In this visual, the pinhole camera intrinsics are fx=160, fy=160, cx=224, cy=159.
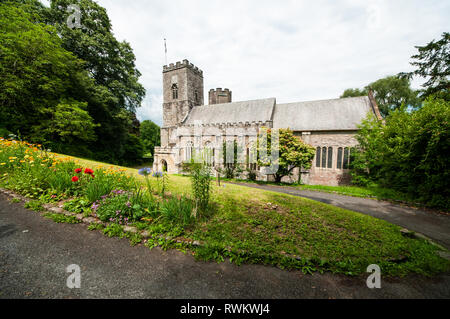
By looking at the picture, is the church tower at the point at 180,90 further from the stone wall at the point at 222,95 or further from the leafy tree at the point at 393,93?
the leafy tree at the point at 393,93

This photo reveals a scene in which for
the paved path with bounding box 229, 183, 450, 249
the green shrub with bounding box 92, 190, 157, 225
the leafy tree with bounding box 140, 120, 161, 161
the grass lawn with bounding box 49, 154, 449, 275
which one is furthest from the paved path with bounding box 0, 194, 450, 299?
the leafy tree with bounding box 140, 120, 161, 161

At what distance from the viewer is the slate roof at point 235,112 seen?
69.2 ft

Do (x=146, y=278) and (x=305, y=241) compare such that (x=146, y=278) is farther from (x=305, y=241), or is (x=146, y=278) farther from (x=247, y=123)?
(x=247, y=123)

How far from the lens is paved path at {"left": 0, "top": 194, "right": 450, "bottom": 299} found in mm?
2357

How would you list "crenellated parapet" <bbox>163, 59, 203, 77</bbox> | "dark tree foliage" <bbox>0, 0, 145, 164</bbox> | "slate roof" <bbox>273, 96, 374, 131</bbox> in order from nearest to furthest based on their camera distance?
1. "dark tree foliage" <bbox>0, 0, 145, 164</bbox>
2. "slate roof" <bbox>273, 96, 374, 131</bbox>
3. "crenellated parapet" <bbox>163, 59, 203, 77</bbox>

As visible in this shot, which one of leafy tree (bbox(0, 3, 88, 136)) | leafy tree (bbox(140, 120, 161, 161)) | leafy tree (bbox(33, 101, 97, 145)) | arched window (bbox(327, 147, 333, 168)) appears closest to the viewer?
leafy tree (bbox(0, 3, 88, 136))

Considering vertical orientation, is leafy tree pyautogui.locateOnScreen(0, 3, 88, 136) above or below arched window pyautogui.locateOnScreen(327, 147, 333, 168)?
above

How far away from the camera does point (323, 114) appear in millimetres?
18578

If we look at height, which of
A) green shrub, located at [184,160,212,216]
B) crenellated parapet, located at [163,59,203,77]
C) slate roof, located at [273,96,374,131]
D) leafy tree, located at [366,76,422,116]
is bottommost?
green shrub, located at [184,160,212,216]

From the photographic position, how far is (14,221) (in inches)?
150

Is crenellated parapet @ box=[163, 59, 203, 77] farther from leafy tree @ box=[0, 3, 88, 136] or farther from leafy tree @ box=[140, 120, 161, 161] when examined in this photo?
leafy tree @ box=[140, 120, 161, 161]

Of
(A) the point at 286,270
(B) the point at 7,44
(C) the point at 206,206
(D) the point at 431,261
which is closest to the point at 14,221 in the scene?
(C) the point at 206,206
